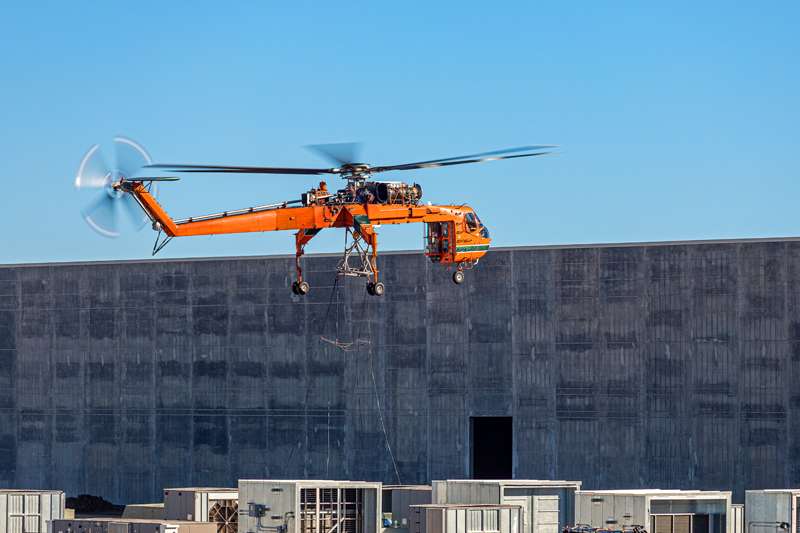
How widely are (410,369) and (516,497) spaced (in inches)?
797

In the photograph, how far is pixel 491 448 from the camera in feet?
249

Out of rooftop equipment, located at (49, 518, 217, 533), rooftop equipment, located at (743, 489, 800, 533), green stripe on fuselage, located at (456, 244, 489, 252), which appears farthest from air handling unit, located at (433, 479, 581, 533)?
green stripe on fuselage, located at (456, 244, 489, 252)

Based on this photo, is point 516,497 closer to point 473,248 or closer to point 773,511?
point 773,511

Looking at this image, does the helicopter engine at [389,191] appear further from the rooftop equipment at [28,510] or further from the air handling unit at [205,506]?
the rooftop equipment at [28,510]

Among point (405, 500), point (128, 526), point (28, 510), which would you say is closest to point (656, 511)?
point (405, 500)

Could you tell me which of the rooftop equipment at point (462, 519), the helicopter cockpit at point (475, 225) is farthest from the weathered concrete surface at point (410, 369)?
the rooftop equipment at point (462, 519)

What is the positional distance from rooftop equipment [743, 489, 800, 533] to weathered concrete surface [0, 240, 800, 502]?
1793 cm

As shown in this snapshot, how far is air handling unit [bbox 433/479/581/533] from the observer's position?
5516cm

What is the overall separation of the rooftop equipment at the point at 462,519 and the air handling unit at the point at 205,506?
9.44 m

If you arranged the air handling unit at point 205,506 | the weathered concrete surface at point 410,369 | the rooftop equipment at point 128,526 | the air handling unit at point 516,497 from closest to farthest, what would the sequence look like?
the rooftop equipment at point 128,526 → the air handling unit at point 516,497 → the air handling unit at point 205,506 → the weathered concrete surface at point 410,369

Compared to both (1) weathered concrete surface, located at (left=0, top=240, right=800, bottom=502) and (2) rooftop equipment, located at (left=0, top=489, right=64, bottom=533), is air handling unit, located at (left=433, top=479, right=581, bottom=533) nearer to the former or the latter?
(2) rooftop equipment, located at (left=0, top=489, right=64, bottom=533)

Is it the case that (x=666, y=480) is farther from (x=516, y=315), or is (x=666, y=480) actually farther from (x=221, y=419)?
(x=221, y=419)

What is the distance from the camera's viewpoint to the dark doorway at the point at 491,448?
7519 cm

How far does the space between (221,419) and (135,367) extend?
547 centimetres
